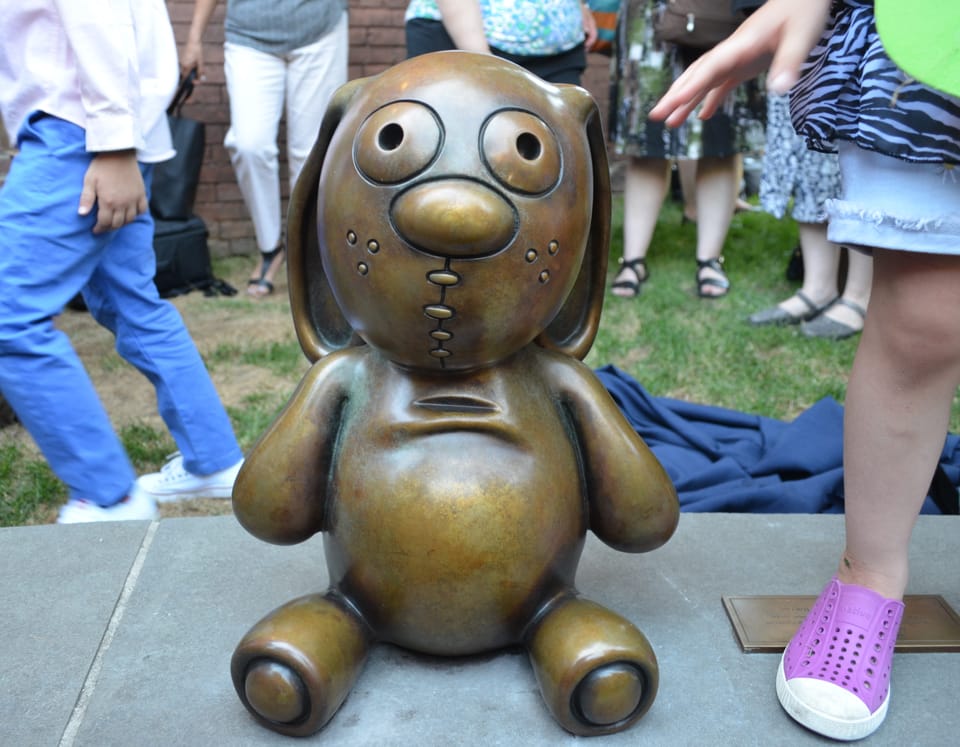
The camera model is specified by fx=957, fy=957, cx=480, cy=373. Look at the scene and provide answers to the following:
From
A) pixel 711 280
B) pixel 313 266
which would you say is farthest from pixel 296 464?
pixel 711 280

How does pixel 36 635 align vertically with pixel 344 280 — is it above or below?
below

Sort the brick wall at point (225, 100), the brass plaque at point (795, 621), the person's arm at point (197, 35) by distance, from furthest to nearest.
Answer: the brick wall at point (225, 100) → the person's arm at point (197, 35) → the brass plaque at point (795, 621)

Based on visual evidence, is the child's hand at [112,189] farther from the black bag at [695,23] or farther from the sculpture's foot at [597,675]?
the black bag at [695,23]

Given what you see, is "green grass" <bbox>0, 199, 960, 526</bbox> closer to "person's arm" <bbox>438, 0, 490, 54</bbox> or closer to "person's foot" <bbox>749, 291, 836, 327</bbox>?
"person's foot" <bbox>749, 291, 836, 327</bbox>

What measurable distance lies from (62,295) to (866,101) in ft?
5.93

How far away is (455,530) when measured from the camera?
1.47 metres

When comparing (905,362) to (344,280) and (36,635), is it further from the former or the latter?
(36,635)

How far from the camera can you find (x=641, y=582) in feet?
6.36

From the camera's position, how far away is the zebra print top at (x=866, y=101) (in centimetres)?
134

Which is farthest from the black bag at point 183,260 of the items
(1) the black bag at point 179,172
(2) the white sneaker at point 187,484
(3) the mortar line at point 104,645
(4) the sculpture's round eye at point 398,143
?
(4) the sculpture's round eye at point 398,143

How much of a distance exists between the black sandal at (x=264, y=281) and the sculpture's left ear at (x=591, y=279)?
3.63 metres

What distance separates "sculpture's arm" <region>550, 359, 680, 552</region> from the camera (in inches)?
62.0

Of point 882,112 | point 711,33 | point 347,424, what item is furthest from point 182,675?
point 711,33

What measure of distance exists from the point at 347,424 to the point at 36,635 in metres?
0.74
